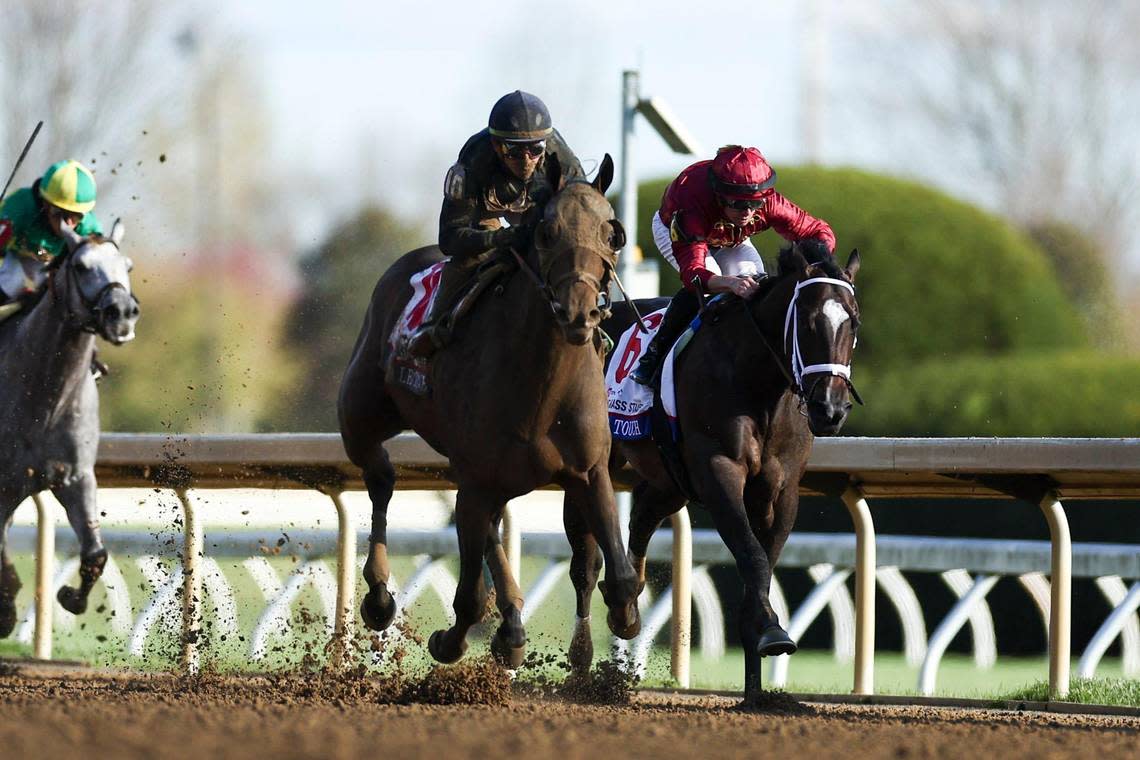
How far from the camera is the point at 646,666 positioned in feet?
31.0

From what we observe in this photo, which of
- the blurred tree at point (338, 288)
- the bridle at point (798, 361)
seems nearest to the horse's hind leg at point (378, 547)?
the bridle at point (798, 361)

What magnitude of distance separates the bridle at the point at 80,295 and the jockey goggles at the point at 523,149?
2145 mm

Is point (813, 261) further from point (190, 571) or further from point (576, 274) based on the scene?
point (190, 571)

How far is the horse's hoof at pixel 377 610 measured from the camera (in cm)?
783

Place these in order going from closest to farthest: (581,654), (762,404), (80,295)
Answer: (762,404)
(581,654)
(80,295)

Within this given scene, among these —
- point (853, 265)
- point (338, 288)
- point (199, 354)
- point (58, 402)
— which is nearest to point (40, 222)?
point (58, 402)

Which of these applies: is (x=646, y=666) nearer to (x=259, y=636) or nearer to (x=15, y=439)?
(x=259, y=636)

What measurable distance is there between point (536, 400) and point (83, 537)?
2.90 m

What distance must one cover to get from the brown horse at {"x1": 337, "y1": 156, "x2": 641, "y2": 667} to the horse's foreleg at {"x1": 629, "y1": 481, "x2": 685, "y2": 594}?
3.98 ft

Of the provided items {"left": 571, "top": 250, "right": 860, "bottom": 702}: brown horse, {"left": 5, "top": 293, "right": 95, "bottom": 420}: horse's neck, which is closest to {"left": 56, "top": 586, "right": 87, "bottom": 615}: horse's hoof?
{"left": 5, "top": 293, "right": 95, "bottom": 420}: horse's neck

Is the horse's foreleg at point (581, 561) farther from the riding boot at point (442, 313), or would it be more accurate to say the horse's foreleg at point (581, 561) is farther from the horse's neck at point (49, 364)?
the horse's neck at point (49, 364)

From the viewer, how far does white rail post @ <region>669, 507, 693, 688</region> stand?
332 inches

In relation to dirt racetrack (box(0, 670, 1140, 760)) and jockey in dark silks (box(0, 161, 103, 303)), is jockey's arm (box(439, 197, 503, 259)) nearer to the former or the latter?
dirt racetrack (box(0, 670, 1140, 760))

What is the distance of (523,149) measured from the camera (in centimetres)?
700
